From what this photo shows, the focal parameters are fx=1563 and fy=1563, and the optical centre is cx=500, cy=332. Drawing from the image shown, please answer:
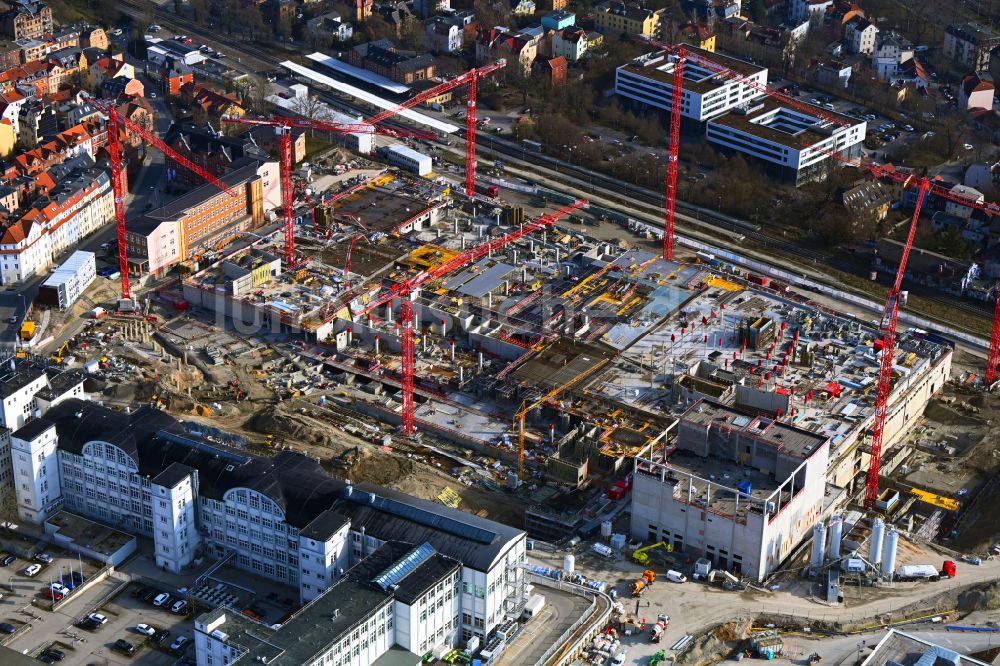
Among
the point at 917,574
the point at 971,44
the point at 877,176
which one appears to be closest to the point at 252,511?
the point at 917,574

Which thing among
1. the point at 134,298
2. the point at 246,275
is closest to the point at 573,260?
the point at 246,275

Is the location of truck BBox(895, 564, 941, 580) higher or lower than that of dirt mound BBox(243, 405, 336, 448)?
higher

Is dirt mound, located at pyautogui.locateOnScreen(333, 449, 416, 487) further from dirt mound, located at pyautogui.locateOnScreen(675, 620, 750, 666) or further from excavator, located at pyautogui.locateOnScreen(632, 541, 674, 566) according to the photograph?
dirt mound, located at pyautogui.locateOnScreen(675, 620, 750, 666)

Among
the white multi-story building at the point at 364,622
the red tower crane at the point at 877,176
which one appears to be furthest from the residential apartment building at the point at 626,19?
the white multi-story building at the point at 364,622

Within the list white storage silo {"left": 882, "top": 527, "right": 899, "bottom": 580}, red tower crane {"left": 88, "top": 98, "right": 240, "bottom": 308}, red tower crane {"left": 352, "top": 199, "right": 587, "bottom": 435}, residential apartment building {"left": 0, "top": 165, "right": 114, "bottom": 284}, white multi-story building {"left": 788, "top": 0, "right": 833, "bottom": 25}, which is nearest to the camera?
white storage silo {"left": 882, "top": 527, "right": 899, "bottom": 580}

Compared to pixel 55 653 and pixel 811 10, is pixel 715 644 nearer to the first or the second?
pixel 55 653

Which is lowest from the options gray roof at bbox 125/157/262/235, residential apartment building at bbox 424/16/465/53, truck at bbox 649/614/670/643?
truck at bbox 649/614/670/643

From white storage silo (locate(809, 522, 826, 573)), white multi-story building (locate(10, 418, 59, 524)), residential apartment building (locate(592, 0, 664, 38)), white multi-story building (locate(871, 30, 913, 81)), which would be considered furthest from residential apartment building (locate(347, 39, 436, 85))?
white storage silo (locate(809, 522, 826, 573))

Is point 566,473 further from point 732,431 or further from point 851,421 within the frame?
point 851,421
